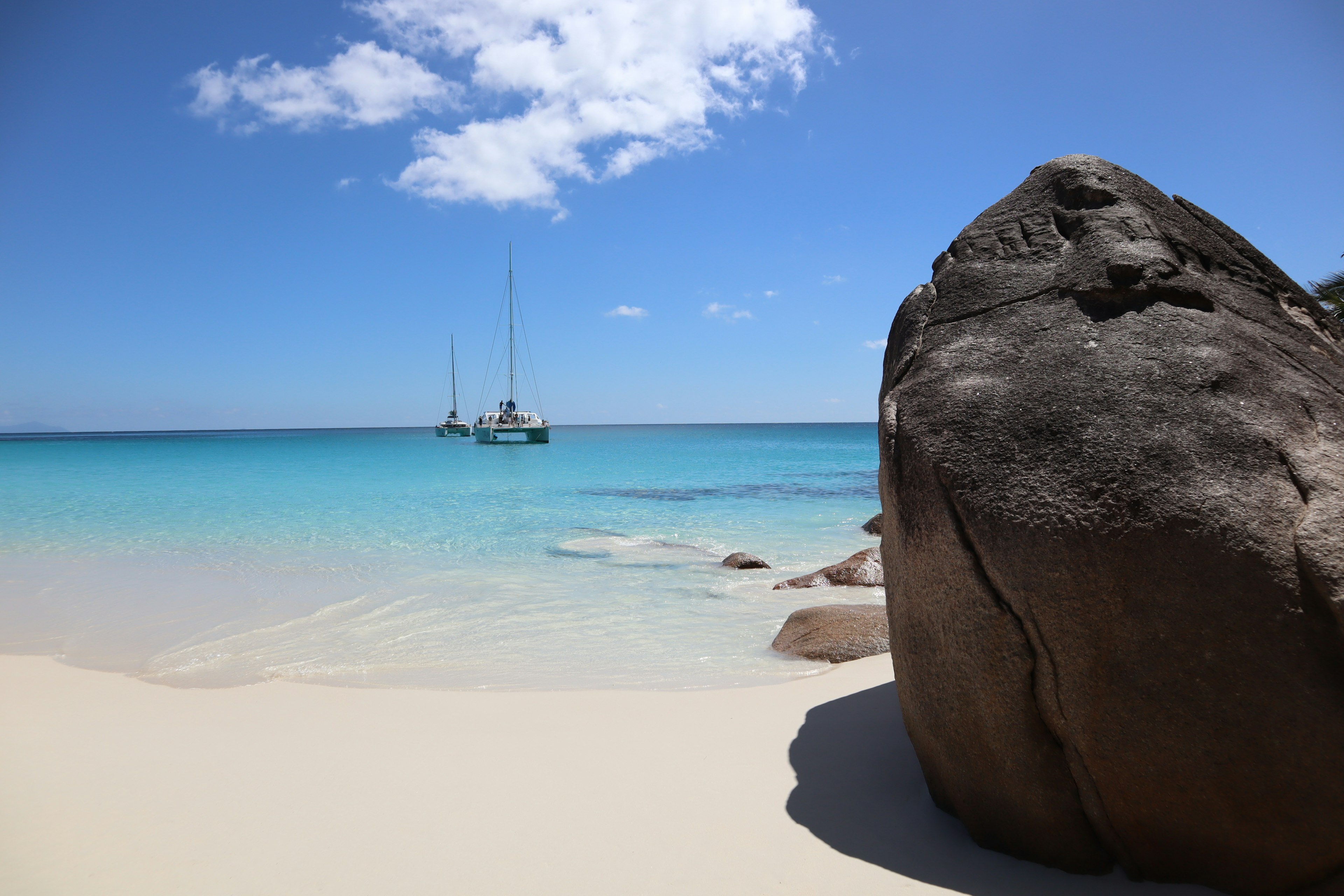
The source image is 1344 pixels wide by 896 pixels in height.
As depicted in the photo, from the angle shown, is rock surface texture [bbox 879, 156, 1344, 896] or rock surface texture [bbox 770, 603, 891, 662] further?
rock surface texture [bbox 770, 603, 891, 662]

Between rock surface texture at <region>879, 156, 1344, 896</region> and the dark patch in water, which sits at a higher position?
rock surface texture at <region>879, 156, 1344, 896</region>

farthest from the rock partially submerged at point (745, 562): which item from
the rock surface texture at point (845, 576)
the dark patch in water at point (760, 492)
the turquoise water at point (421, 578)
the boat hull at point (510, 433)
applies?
the boat hull at point (510, 433)

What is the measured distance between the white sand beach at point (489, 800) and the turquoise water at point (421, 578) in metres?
1.06

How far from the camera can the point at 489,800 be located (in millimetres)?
3385

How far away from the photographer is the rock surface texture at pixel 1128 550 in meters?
2.16

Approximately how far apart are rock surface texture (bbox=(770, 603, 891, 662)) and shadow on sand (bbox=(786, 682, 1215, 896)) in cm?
163

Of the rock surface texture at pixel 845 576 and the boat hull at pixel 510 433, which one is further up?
the boat hull at pixel 510 433

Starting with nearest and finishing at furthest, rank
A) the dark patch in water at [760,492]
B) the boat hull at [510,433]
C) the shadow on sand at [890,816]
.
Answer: the shadow on sand at [890,816]
the dark patch in water at [760,492]
the boat hull at [510,433]

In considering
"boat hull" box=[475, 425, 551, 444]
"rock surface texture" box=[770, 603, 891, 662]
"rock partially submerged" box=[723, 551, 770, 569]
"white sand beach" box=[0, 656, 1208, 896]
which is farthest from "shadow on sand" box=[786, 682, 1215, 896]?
"boat hull" box=[475, 425, 551, 444]

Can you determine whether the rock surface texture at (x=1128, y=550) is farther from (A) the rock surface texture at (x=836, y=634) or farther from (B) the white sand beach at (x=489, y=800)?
(A) the rock surface texture at (x=836, y=634)

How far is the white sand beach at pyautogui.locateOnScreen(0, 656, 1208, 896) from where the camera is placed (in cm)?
274

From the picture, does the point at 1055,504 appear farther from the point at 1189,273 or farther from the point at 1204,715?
the point at 1189,273

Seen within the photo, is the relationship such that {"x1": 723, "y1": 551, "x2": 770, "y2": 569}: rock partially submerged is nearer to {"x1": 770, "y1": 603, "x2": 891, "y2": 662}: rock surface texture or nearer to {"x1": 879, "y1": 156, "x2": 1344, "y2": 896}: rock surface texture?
{"x1": 770, "y1": 603, "x2": 891, "y2": 662}: rock surface texture

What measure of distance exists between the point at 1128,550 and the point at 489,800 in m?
2.95
